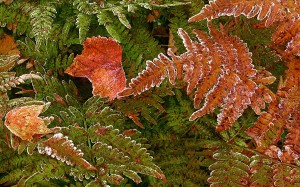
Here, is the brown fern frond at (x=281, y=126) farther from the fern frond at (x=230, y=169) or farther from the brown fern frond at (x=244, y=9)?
the brown fern frond at (x=244, y=9)

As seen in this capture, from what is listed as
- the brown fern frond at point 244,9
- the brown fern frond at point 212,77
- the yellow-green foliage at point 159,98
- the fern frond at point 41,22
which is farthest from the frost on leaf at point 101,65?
the brown fern frond at point 244,9

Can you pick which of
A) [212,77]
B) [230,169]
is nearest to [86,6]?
[212,77]

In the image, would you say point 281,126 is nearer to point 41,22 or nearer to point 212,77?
point 212,77

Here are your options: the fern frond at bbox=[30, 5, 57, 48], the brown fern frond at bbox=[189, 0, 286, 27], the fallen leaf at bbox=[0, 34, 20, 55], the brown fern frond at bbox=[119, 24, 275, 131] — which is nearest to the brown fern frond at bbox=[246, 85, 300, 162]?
the brown fern frond at bbox=[119, 24, 275, 131]

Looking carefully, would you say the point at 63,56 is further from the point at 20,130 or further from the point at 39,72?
the point at 20,130

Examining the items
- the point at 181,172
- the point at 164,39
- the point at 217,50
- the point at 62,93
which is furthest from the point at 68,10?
the point at 181,172
